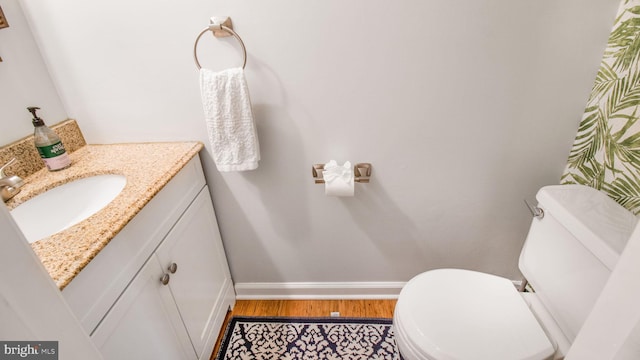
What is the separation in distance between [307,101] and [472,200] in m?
0.83

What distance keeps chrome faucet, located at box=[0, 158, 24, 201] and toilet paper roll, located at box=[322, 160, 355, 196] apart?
99 cm

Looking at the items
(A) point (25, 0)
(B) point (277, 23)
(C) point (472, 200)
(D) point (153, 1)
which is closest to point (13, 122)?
(A) point (25, 0)

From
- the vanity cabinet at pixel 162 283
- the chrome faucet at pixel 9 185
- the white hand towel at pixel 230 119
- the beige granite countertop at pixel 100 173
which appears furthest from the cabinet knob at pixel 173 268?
the chrome faucet at pixel 9 185

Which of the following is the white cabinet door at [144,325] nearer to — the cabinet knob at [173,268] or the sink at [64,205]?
the cabinet knob at [173,268]

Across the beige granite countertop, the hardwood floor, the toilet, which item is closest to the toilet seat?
the toilet

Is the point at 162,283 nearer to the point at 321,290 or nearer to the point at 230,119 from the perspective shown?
the point at 230,119

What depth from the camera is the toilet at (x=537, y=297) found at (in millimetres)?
842

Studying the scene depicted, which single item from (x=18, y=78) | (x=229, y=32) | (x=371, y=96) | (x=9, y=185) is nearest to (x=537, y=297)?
(x=371, y=96)

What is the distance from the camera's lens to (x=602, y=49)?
3.30 ft

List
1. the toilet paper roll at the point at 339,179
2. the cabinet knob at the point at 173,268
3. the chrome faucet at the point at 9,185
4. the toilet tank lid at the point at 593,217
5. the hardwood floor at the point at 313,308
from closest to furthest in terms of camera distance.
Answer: the toilet tank lid at the point at 593,217, the chrome faucet at the point at 9,185, the cabinet knob at the point at 173,268, the toilet paper roll at the point at 339,179, the hardwood floor at the point at 313,308

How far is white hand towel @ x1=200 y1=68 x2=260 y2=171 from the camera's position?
1.03 meters

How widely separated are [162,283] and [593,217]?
1.33 m

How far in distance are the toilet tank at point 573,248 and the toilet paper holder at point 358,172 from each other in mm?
603

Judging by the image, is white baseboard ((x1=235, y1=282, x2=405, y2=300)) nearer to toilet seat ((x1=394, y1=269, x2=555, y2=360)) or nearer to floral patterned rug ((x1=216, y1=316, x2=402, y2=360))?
floral patterned rug ((x1=216, y1=316, x2=402, y2=360))
